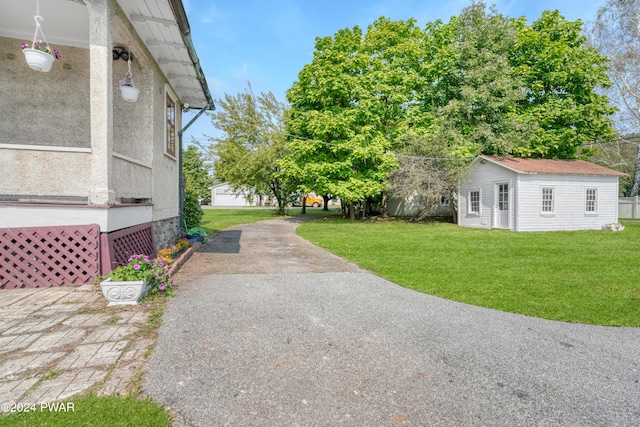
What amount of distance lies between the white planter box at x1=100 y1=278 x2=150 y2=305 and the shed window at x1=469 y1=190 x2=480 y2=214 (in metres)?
16.8

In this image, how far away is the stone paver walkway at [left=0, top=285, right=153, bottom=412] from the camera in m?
2.22

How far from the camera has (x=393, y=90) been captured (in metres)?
19.6

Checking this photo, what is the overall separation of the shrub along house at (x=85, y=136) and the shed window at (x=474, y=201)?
1437 centimetres

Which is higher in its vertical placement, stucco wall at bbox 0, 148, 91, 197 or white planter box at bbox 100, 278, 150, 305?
stucco wall at bbox 0, 148, 91, 197

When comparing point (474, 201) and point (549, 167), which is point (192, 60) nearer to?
point (474, 201)

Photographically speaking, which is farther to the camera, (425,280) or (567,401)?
(425,280)

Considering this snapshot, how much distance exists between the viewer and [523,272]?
6.53 meters

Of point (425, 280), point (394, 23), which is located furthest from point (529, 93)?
point (425, 280)

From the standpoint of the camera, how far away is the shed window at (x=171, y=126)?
8148mm

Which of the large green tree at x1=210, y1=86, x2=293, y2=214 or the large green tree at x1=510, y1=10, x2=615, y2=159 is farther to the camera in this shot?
the large green tree at x1=210, y1=86, x2=293, y2=214

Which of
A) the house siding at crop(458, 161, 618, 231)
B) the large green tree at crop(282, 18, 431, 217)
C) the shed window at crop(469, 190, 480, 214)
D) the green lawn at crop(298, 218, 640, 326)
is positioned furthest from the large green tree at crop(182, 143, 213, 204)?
the green lawn at crop(298, 218, 640, 326)

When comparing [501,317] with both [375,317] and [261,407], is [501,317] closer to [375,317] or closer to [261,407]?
[375,317]

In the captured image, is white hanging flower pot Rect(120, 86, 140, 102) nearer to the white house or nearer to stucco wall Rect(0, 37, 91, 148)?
stucco wall Rect(0, 37, 91, 148)

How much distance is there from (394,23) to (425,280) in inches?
793
